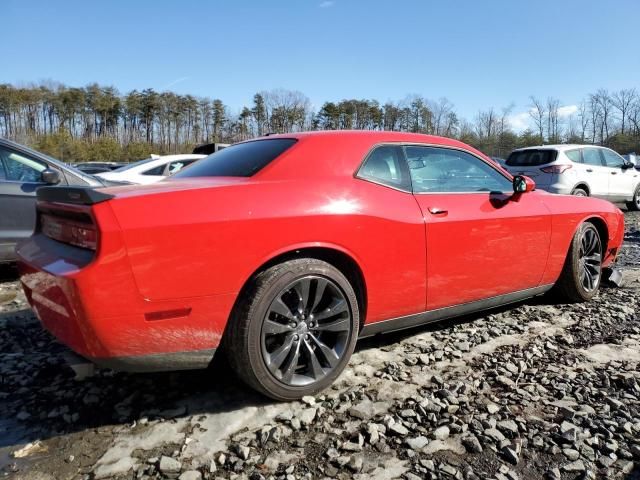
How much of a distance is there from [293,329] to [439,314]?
45.5 inches

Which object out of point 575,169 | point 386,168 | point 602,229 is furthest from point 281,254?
point 575,169

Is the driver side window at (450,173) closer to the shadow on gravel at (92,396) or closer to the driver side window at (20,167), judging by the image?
the shadow on gravel at (92,396)

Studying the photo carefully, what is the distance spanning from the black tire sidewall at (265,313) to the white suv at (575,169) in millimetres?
8753

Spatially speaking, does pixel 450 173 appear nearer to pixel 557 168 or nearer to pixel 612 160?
pixel 557 168

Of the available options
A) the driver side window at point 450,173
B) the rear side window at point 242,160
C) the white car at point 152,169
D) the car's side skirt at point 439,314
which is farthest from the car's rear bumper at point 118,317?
the white car at point 152,169

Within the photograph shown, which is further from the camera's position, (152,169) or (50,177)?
(152,169)

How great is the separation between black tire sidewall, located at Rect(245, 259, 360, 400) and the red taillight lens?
77cm

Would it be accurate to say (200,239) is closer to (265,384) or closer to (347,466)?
(265,384)

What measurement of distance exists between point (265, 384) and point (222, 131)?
63.0 m

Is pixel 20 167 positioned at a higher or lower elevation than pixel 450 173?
higher

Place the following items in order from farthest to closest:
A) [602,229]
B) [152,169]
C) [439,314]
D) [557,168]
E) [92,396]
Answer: [557,168]
[152,169]
[602,229]
[439,314]
[92,396]

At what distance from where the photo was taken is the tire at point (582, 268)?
4070 mm

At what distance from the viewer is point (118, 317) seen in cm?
202

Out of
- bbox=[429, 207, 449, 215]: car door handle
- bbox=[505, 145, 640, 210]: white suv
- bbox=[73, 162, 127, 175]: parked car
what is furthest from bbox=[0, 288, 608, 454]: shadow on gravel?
bbox=[73, 162, 127, 175]: parked car
